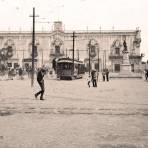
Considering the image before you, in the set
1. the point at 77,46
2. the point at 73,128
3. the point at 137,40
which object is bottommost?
the point at 73,128

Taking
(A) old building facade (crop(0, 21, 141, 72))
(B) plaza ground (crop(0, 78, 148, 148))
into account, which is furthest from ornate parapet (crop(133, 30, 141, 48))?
(B) plaza ground (crop(0, 78, 148, 148))

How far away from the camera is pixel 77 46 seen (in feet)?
314

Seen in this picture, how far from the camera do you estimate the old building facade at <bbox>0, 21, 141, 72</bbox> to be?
308 ft

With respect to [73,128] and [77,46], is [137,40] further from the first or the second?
[73,128]

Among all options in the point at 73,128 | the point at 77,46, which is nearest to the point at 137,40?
the point at 77,46

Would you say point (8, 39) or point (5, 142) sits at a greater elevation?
point (8, 39)

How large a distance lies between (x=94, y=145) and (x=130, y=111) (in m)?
6.11

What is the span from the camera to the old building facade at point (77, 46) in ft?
308

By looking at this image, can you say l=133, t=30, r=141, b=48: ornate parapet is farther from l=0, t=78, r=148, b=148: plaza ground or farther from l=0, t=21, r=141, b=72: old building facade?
l=0, t=78, r=148, b=148: plaza ground

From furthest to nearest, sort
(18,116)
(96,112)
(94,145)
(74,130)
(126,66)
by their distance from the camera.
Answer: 1. (126,66)
2. (96,112)
3. (18,116)
4. (74,130)
5. (94,145)

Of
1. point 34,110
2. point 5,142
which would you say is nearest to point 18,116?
point 34,110

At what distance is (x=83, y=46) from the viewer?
95500 millimetres

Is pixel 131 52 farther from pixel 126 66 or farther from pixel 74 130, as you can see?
pixel 74 130

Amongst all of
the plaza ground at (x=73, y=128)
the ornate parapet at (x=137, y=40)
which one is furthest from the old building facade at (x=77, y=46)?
the plaza ground at (x=73, y=128)
